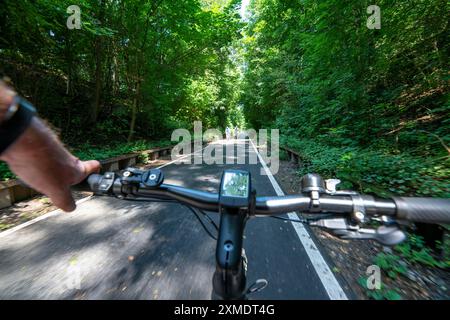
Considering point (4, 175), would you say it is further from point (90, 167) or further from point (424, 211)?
point (424, 211)

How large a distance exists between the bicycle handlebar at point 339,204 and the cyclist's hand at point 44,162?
0.32m

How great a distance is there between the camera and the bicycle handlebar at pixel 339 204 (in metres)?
1.00

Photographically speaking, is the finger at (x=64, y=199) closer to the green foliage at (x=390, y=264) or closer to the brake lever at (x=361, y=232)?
the brake lever at (x=361, y=232)

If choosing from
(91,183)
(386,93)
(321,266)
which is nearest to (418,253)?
(321,266)

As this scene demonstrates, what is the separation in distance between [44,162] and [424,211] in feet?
5.09

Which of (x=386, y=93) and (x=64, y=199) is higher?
(x=386, y=93)

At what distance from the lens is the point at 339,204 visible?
1031 millimetres

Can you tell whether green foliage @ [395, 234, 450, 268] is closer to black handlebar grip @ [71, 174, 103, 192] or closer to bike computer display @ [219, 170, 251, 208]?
bike computer display @ [219, 170, 251, 208]

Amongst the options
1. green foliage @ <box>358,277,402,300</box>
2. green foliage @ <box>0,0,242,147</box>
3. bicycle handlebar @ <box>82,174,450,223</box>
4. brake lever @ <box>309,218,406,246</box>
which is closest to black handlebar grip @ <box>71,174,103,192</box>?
bicycle handlebar @ <box>82,174,450,223</box>

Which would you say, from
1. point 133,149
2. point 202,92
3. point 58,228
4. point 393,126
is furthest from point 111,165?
point 202,92

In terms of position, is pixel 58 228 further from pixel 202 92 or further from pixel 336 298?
pixel 202 92

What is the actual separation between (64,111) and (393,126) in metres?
13.7

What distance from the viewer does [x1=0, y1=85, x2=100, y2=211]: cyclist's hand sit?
61 centimetres

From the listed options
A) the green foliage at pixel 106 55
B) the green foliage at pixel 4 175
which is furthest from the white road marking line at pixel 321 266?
the green foliage at pixel 106 55
